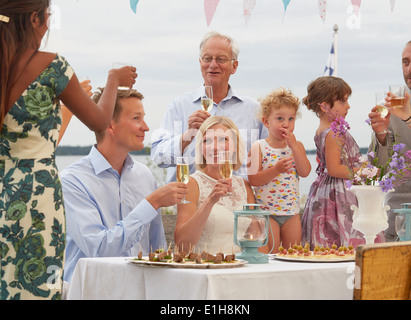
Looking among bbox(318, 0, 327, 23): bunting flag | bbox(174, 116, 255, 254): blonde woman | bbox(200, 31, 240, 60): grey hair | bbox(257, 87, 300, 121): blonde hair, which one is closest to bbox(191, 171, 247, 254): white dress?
bbox(174, 116, 255, 254): blonde woman

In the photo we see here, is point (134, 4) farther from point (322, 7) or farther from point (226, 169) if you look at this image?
point (322, 7)

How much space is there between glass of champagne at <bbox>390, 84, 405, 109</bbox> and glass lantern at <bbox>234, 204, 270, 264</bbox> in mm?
939

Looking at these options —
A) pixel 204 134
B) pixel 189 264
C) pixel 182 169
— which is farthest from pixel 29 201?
pixel 204 134

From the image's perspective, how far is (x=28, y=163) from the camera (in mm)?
2098

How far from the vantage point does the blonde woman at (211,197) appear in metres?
3.02

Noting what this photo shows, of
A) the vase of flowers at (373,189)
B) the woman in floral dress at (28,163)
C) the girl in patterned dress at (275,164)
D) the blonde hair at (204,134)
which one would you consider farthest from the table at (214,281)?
the girl in patterned dress at (275,164)

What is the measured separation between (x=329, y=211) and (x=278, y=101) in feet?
2.38

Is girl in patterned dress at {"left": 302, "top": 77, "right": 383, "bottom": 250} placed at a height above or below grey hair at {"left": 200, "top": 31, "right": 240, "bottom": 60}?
below

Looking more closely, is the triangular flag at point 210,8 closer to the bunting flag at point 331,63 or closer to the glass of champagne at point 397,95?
the glass of champagne at point 397,95

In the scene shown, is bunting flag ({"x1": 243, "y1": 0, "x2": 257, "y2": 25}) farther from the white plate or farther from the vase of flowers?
the white plate

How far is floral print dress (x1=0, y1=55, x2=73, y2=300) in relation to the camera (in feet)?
6.82

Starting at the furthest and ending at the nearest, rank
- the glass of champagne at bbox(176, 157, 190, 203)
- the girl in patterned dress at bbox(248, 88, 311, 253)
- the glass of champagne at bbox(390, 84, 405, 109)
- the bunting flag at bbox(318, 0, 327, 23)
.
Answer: the bunting flag at bbox(318, 0, 327, 23)
the girl in patterned dress at bbox(248, 88, 311, 253)
the glass of champagne at bbox(390, 84, 405, 109)
the glass of champagne at bbox(176, 157, 190, 203)

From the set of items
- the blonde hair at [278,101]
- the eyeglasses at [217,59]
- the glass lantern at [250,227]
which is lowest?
the glass lantern at [250,227]

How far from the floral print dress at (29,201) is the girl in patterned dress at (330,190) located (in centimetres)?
199
